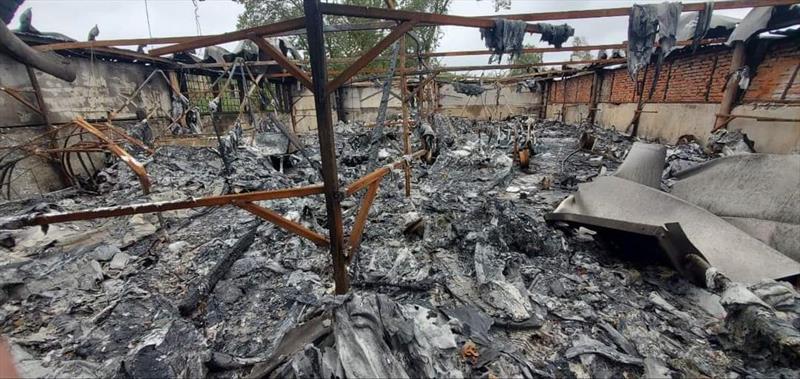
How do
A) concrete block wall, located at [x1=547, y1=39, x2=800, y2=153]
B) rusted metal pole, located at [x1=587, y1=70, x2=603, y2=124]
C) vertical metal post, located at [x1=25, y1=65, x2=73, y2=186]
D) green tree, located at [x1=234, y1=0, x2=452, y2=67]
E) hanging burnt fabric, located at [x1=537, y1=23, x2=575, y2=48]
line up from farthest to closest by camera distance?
green tree, located at [x1=234, y1=0, x2=452, y2=67], rusted metal pole, located at [x1=587, y1=70, x2=603, y2=124], vertical metal post, located at [x1=25, y1=65, x2=73, y2=186], concrete block wall, located at [x1=547, y1=39, x2=800, y2=153], hanging burnt fabric, located at [x1=537, y1=23, x2=575, y2=48]

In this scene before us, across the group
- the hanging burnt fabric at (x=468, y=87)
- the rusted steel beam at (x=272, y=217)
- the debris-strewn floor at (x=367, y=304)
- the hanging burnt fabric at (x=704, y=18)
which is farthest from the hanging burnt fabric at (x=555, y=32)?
the hanging burnt fabric at (x=468, y=87)

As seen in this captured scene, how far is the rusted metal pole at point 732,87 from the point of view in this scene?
23.7 ft

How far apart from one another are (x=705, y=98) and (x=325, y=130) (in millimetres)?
11731

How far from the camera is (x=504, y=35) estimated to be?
113 inches

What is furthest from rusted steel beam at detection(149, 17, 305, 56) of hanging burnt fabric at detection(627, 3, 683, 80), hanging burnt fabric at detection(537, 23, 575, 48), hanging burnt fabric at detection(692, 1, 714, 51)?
hanging burnt fabric at detection(692, 1, 714, 51)

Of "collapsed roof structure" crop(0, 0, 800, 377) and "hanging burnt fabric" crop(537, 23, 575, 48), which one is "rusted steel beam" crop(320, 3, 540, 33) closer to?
"collapsed roof structure" crop(0, 0, 800, 377)

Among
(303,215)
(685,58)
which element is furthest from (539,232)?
(685,58)

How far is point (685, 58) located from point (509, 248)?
421 inches

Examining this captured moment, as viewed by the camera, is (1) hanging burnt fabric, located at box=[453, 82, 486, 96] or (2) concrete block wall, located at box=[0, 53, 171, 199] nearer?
(2) concrete block wall, located at box=[0, 53, 171, 199]

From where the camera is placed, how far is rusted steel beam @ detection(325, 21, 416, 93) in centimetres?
199

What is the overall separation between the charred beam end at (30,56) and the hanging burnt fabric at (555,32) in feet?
12.6

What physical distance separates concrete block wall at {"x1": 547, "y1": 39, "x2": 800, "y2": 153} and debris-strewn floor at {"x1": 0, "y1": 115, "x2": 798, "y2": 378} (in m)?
6.21

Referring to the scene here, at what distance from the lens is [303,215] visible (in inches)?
189

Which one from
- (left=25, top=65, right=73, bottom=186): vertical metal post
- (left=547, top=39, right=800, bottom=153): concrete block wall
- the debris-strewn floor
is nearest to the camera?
the debris-strewn floor
